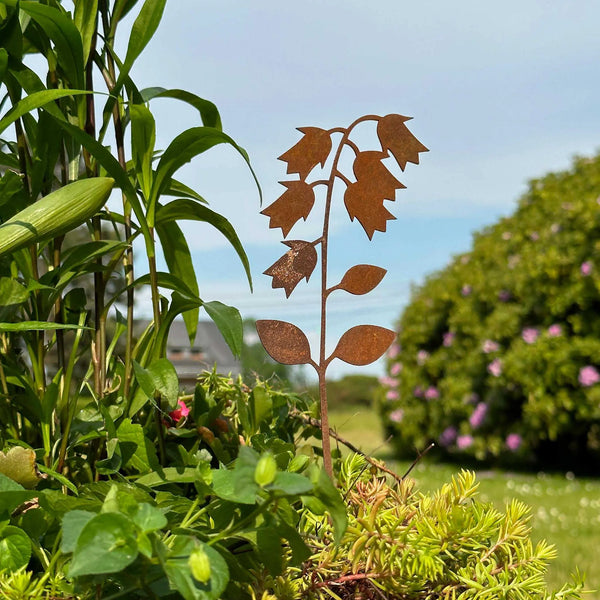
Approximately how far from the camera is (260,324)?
31.3 inches

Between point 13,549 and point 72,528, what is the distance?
0.21 meters

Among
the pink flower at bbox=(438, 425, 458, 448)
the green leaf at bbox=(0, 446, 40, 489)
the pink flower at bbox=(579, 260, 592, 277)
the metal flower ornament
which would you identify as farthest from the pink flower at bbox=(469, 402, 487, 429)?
the green leaf at bbox=(0, 446, 40, 489)

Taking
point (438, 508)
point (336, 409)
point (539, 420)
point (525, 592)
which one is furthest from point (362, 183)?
point (336, 409)

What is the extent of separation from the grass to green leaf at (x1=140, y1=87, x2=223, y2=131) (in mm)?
1238

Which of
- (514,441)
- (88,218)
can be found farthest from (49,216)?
(514,441)

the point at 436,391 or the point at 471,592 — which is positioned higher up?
the point at 471,592

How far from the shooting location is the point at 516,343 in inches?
237

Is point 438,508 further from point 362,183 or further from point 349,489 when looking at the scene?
point 362,183

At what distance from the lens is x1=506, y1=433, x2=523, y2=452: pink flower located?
6211 millimetres

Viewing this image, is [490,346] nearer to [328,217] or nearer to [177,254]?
[177,254]

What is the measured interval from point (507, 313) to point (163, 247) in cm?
545

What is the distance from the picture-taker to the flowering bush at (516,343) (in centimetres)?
561

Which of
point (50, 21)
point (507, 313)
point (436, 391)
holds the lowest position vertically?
point (436, 391)

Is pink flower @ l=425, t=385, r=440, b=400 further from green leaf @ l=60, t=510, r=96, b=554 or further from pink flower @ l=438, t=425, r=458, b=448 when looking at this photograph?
green leaf @ l=60, t=510, r=96, b=554
